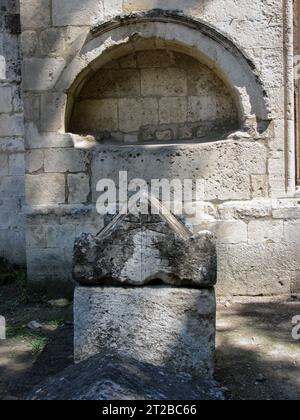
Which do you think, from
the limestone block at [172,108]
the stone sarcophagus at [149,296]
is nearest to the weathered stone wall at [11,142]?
the limestone block at [172,108]

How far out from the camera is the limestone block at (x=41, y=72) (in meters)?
4.69

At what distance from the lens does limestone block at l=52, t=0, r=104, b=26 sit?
4.64m

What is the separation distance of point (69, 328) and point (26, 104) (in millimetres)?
2110

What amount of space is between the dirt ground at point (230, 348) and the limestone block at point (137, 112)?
6.03ft

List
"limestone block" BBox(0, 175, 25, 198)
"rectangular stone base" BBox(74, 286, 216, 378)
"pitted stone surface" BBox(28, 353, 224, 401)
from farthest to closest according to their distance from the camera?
"limestone block" BBox(0, 175, 25, 198), "rectangular stone base" BBox(74, 286, 216, 378), "pitted stone surface" BBox(28, 353, 224, 401)

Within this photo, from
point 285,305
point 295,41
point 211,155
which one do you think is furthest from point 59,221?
point 295,41

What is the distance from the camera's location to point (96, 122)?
199 inches

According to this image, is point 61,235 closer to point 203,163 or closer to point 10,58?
Result: point 203,163

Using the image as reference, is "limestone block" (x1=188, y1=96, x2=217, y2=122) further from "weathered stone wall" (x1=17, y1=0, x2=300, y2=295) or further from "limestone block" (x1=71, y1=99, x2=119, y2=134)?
"limestone block" (x1=71, y1=99, x2=119, y2=134)

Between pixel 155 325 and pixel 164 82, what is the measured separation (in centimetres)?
287

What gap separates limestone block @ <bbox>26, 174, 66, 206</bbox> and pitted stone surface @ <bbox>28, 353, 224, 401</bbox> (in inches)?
92.5

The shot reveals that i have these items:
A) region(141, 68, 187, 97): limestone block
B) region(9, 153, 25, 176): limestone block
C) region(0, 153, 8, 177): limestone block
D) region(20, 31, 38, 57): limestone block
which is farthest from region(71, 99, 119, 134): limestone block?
region(0, 153, 8, 177): limestone block

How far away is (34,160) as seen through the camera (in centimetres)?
475
